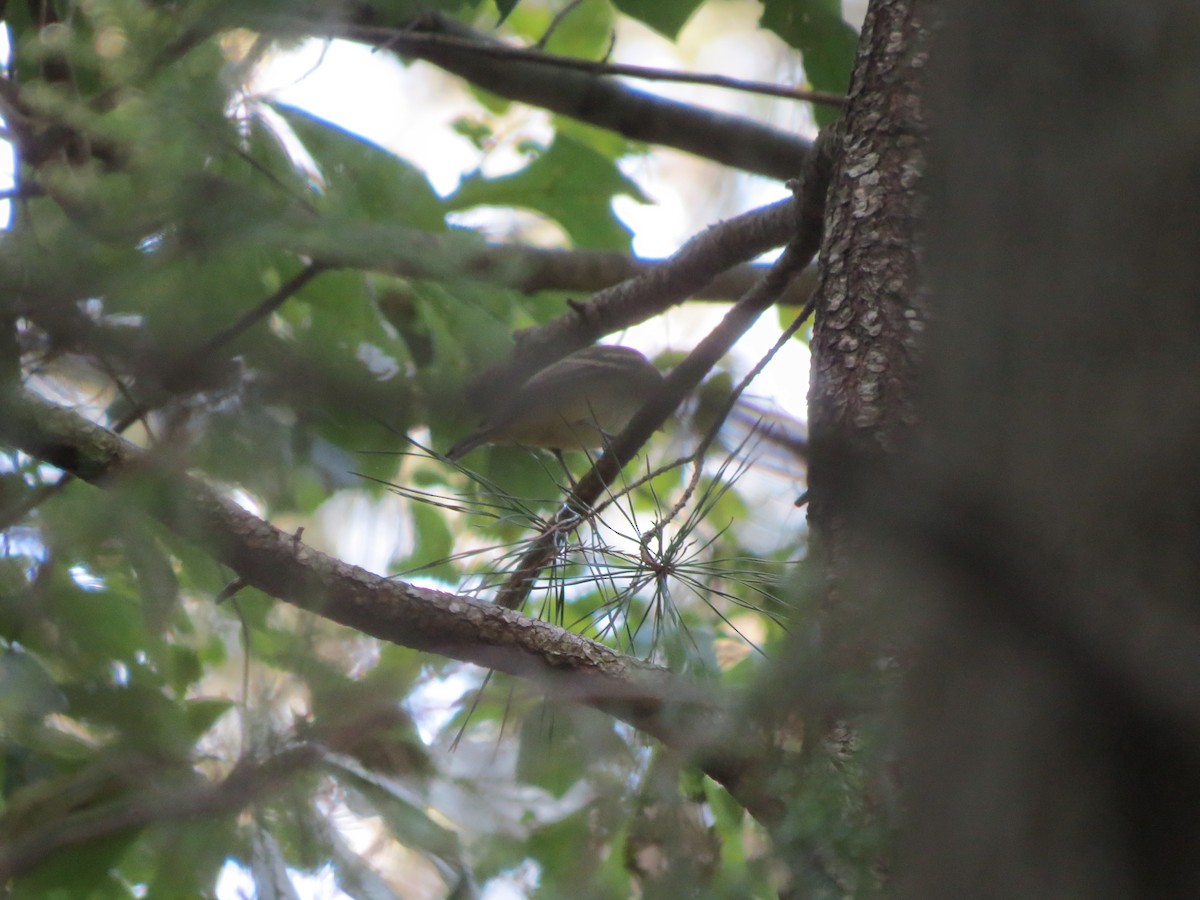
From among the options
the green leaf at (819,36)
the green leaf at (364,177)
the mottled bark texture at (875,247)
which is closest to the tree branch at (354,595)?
the mottled bark texture at (875,247)

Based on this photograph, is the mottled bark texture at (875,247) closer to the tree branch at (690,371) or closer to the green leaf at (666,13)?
the tree branch at (690,371)

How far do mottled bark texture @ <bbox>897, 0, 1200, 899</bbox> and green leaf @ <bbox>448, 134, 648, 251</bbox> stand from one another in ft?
8.41

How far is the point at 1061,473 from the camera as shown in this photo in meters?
0.65

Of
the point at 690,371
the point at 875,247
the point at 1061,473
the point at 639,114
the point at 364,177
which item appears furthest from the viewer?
the point at 639,114

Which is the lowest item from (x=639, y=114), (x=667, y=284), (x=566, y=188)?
(x=667, y=284)

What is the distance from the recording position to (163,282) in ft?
4.90

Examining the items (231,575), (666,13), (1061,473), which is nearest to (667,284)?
(666,13)

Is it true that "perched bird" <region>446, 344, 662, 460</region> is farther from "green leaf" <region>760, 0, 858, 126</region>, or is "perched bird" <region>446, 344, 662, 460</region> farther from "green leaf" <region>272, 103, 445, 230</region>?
"green leaf" <region>760, 0, 858, 126</region>

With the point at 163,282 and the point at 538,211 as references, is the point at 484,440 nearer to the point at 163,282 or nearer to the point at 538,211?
the point at 538,211

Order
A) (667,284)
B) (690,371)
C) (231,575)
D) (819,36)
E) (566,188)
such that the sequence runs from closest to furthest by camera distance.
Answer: (231,575) → (690,371) → (667,284) → (819,36) → (566,188)

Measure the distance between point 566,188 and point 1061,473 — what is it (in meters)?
2.85

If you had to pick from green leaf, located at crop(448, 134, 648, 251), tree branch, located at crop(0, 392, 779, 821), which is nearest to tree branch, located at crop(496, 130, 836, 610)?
tree branch, located at crop(0, 392, 779, 821)

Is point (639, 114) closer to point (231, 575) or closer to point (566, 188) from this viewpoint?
point (566, 188)

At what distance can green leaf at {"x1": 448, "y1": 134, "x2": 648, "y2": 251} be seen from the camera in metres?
3.23
